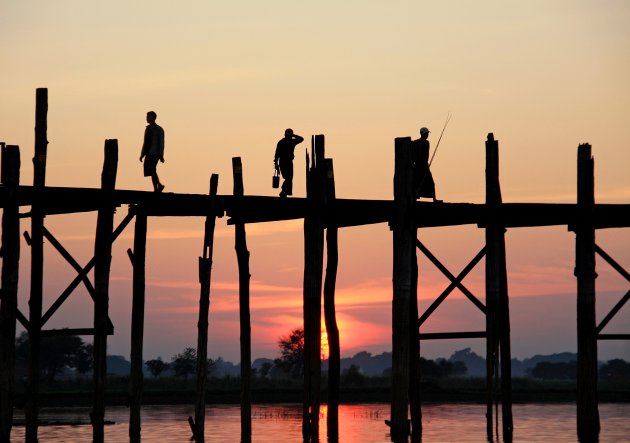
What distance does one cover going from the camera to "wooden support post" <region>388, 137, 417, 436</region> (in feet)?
80.1

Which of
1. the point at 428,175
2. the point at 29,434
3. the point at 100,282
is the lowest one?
the point at 29,434

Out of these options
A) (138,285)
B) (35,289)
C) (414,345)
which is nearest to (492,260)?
(414,345)

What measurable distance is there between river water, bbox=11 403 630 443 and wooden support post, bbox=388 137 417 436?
12.5ft

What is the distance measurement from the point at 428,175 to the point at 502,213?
1.46 meters

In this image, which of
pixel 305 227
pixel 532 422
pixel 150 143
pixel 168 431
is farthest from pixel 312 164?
pixel 532 422

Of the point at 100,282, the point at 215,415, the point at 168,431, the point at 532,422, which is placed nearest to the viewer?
the point at 100,282

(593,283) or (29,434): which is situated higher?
(593,283)

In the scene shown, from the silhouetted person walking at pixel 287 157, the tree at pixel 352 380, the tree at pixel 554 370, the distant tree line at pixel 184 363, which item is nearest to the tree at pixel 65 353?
the distant tree line at pixel 184 363

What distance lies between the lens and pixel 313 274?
986 inches

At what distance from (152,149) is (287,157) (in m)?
2.59

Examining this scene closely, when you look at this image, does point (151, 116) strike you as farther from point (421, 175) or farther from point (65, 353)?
point (65, 353)

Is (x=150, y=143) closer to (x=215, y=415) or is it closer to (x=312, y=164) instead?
(x=312, y=164)

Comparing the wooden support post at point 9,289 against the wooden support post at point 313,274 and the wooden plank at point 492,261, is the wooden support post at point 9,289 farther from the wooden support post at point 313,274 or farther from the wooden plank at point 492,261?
the wooden plank at point 492,261

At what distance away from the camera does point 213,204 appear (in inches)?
981
